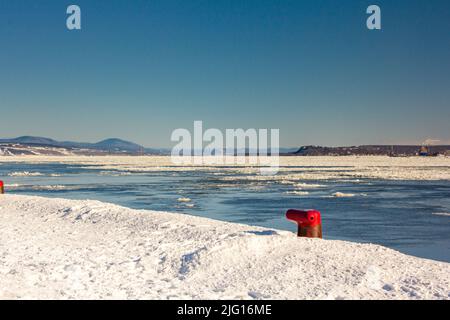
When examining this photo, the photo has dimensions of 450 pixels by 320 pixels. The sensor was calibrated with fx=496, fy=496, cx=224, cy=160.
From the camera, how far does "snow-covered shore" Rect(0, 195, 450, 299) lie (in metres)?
6.71

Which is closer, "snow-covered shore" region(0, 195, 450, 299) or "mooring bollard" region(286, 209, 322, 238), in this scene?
"snow-covered shore" region(0, 195, 450, 299)

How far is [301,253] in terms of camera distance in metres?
8.26

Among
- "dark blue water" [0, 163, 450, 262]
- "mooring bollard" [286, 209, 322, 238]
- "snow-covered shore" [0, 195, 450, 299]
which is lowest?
"dark blue water" [0, 163, 450, 262]

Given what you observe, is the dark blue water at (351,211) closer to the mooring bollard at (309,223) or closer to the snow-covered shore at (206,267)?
the mooring bollard at (309,223)

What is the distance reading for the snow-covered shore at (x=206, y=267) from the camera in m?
6.71

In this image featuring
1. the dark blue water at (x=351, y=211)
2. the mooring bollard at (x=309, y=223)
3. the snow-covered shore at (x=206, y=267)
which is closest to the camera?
the snow-covered shore at (x=206, y=267)

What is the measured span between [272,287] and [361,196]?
17102 millimetres

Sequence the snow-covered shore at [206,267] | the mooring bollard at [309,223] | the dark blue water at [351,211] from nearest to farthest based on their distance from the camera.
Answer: the snow-covered shore at [206,267] < the mooring bollard at [309,223] < the dark blue water at [351,211]

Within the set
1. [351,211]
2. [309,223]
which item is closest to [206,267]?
[309,223]

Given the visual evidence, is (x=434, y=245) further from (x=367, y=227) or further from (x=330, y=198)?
(x=330, y=198)

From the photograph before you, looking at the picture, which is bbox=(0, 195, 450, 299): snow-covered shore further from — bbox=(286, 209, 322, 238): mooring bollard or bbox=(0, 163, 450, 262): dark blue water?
bbox=(0, 163, 450, 262): dark blue water

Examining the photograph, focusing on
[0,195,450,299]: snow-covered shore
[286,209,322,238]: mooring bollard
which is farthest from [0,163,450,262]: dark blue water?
[0,195,450,299]: snow-covered shore

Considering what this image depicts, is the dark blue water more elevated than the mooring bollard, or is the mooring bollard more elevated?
the mooring bollard

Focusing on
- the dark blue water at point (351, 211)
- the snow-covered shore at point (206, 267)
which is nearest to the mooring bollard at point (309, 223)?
the snow-covered shore at point (206, 267)
